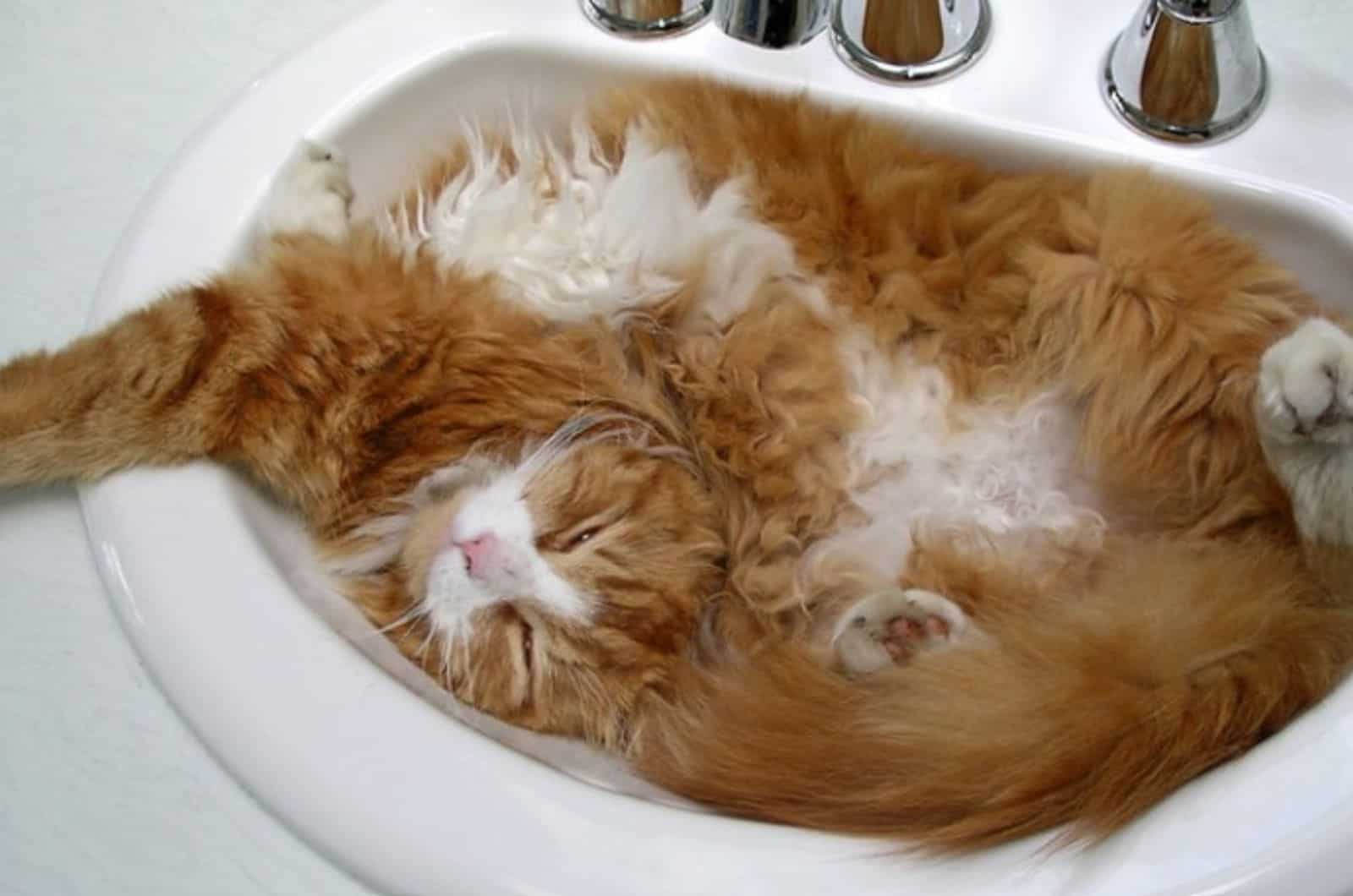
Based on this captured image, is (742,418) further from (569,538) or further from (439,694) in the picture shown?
(439,694)

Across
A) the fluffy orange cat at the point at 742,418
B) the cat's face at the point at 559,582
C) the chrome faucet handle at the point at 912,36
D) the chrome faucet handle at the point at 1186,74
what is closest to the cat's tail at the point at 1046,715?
the fluffy orange cat at the point at 742,418

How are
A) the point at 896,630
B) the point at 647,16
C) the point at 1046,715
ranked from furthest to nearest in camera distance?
the point at 647,16 → the point at 896,630 → the point at 1046,715

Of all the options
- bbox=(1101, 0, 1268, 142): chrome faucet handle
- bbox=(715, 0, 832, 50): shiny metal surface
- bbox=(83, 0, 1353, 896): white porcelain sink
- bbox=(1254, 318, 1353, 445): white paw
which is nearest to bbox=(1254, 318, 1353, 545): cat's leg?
bbox=(1254, 318, 1353, 445): white paw

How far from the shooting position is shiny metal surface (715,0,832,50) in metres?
1.17

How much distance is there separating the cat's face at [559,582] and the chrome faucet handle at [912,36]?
0.42m

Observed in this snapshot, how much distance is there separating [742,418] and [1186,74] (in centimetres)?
A: 47

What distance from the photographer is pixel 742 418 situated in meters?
1.14

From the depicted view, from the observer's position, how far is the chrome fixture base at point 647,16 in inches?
47.4

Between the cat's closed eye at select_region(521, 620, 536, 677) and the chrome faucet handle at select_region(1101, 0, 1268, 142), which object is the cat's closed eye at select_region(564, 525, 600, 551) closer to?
the cat's closed eye at select_region(521, 620, 536, 677)

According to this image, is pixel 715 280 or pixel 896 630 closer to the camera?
pixel 896 630

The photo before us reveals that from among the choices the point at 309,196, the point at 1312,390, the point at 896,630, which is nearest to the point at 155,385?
the point at 309,196

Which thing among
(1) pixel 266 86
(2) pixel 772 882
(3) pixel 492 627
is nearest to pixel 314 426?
(3) pixel 492 627

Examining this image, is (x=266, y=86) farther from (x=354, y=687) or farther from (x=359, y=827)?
(x=359, y=827)

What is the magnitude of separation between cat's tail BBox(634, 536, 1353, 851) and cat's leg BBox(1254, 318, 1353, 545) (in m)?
0.05
